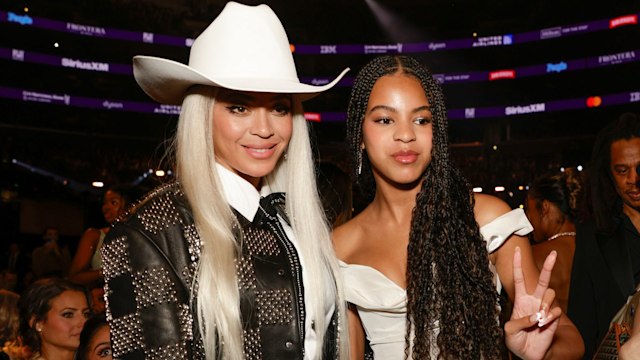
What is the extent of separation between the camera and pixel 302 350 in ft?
7.30

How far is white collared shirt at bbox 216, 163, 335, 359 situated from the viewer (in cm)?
228

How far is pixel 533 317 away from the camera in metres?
2.29

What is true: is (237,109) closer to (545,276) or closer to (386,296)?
(386,296)

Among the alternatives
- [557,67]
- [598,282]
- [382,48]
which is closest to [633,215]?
[598,282]

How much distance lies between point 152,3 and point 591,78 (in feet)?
29.7

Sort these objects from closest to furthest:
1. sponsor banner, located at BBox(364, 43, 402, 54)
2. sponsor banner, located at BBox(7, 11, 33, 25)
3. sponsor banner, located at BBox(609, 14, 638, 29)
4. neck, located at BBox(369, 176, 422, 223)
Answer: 1. neck, located at BBox(369, 176, 422, 223)
2. sponsor banner, located at BBox(7, 11, 33, 25)
3. sponsor banner, located at BBox(609, 14, 638, 29)
4. sponsor banner, located at BBox(364, 43, 402, 54)

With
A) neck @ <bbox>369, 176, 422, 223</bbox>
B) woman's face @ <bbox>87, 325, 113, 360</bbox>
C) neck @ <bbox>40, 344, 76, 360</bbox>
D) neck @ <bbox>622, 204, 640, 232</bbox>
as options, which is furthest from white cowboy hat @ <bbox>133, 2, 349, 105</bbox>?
neck @ <bbox>40, 344, 76, 360</bbox>

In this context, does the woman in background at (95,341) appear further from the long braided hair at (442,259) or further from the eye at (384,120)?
the eye at (384,120)

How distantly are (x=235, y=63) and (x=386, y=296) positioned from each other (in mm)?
1011

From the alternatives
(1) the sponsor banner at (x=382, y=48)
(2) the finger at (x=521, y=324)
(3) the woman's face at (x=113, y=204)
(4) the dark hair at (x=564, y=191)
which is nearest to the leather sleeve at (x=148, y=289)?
(2) the finger at (x=521, y=324)

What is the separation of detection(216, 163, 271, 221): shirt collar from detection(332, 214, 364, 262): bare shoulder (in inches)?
26.9

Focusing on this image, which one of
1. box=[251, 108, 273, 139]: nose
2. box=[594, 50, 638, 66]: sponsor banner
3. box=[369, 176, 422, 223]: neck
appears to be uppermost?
box=[594, 50, 638, 66]: sponsor banner

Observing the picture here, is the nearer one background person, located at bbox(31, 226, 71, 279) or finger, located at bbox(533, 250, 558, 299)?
finger, located at bbox(533, 250, 558, 299)

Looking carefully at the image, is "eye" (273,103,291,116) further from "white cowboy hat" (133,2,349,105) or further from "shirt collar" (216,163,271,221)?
"shirt collar" (216,163,271,221)
